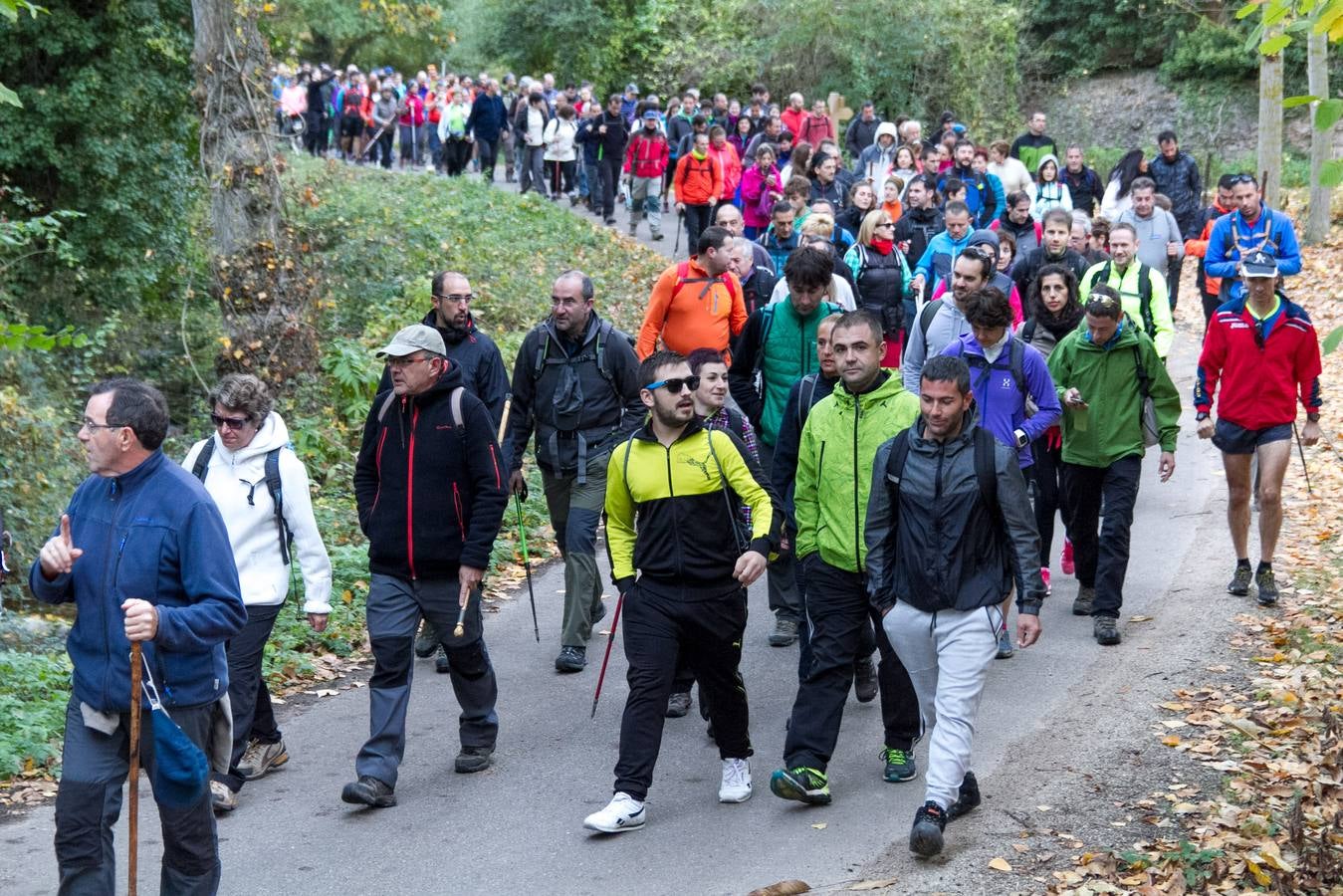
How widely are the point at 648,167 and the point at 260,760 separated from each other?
1915 centimetres

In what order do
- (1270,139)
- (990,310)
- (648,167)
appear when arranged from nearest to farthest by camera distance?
(990,310)
(1270,139)
(648,167)

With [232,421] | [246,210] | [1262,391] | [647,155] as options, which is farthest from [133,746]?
[647,155]

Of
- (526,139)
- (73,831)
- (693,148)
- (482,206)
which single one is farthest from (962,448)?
(526,139)

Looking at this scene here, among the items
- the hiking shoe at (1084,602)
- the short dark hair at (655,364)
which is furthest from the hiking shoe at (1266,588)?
the short dark hair at (655,364)

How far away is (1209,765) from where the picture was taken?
7.12 m

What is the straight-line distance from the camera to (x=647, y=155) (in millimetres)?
25094

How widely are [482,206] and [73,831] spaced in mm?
22254

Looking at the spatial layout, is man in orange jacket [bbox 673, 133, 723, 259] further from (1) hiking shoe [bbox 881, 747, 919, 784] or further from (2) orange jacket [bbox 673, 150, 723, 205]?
(1) hiking shoe [bbox 881, 747, 919, 784]

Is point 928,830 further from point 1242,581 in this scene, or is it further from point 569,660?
point 1242,581

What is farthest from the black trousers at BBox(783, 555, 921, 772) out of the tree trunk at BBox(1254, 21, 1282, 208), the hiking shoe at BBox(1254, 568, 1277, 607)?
the tree trunk at BBox(1254, 21, 1282, 208)

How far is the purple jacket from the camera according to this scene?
8.59 meters

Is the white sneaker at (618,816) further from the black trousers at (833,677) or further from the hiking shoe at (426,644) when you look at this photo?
the hiking shoe at (426,644)

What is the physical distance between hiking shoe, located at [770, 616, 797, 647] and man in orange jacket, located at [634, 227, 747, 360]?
2.19m

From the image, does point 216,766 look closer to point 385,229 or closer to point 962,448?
point 962,448
